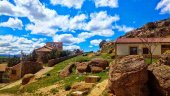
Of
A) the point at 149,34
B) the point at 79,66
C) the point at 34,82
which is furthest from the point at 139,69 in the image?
the point at 149,34

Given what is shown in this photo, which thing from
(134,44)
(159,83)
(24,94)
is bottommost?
(24,94)

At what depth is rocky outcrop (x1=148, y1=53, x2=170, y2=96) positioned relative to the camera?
27.6 metres

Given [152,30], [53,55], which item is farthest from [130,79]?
[53,55]

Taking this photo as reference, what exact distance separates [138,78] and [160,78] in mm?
2051

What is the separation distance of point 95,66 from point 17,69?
2660 centimetres

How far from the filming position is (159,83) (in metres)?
28.1

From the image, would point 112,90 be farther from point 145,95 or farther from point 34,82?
point 34,82

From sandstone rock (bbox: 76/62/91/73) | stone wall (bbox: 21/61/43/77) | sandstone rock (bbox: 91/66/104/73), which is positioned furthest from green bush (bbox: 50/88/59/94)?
stone wall (bbox: 21/61/43/77)

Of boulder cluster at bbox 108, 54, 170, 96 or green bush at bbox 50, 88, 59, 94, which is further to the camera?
green bush at bbox 50, 88, 59, 94

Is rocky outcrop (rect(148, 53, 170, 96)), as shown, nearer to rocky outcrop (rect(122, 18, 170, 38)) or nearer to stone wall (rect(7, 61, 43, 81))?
stone wall (rect(7, 61, 43, 81))

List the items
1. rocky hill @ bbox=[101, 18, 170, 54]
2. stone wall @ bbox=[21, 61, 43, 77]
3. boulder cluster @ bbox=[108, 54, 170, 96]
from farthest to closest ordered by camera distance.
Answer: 1. rocky hill @ bbox=[101, 18, 170, 54]
2. stone wall @ bbox=[21, 61, 43, 77]
3. boulder cluster @ bbox=[108, 54, 170, 96]

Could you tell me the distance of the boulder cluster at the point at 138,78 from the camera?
28250 millimetres

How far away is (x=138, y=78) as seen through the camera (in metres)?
28.4

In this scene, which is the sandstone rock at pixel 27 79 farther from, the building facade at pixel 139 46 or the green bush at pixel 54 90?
the building facade at pixel 139 46
